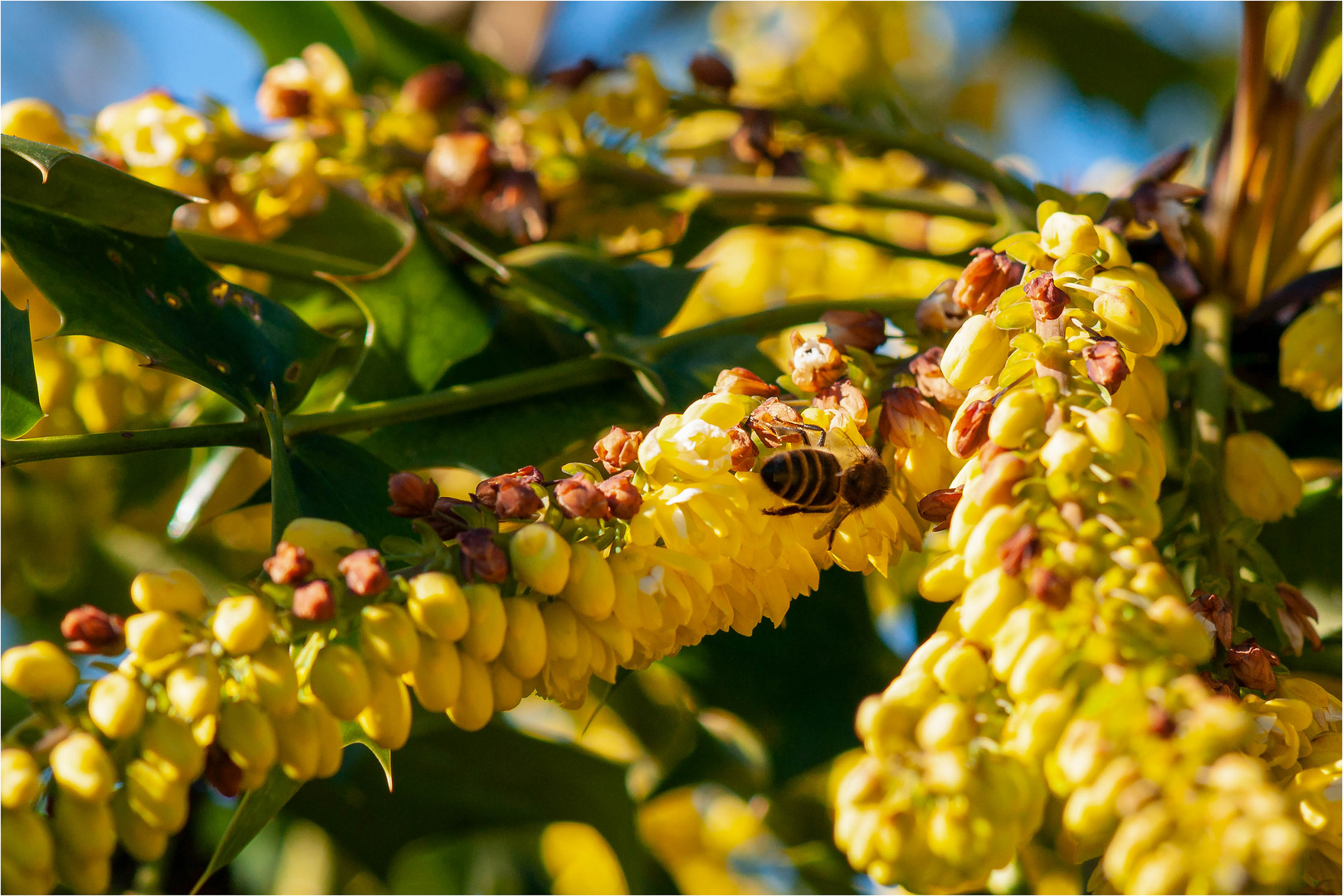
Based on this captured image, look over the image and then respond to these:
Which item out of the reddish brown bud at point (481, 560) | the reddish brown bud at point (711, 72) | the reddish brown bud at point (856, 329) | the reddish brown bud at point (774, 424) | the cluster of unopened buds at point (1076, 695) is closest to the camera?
the cluster of unopened buds at point (1076, 695)

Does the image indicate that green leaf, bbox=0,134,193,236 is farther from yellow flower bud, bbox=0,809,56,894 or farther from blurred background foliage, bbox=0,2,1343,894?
yellow flower bud, bbox=0,809,56,894

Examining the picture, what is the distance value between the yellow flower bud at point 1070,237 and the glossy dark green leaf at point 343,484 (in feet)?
1.37

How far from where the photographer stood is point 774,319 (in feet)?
2.84

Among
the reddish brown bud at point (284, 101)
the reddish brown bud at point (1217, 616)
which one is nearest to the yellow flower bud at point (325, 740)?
the reddish brown bud at point (1217, 616)

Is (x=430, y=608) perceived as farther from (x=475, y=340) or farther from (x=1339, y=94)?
(x=1339, y=94)

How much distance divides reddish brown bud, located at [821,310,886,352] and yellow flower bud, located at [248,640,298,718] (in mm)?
393

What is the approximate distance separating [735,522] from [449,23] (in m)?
1.70

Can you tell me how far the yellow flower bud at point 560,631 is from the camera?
535 mm

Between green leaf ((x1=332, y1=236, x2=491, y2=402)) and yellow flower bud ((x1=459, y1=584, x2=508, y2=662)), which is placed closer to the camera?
yellow flower bud ((x1=459, y1=584, x2=508, y2=662))

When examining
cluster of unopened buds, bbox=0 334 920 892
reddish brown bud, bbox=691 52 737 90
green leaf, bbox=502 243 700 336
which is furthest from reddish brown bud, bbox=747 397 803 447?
reddish brown bud, bbox=691 52 737 90

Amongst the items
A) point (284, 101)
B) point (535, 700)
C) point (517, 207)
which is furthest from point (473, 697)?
point (535, 700)

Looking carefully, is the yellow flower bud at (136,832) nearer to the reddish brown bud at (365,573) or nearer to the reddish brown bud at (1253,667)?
the reddish brown bud at (365,573)

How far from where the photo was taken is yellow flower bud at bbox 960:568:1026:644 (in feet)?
1.51

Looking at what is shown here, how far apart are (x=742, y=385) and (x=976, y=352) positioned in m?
0.14
